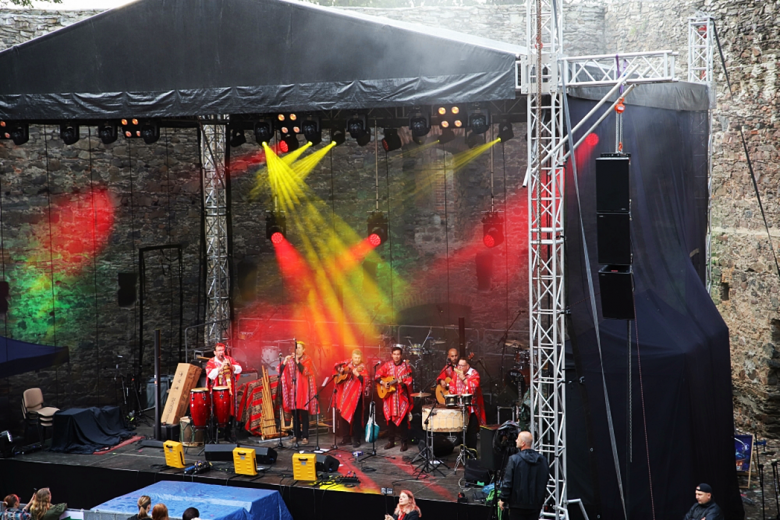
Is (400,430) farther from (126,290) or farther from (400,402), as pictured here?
(126,290)

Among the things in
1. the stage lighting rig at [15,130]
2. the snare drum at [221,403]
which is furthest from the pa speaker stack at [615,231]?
the stage lighting rig at [15,130]

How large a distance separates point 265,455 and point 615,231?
16.2 ft

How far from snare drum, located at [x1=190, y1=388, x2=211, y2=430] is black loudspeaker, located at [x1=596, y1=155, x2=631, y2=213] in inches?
234

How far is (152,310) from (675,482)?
940 centimetres

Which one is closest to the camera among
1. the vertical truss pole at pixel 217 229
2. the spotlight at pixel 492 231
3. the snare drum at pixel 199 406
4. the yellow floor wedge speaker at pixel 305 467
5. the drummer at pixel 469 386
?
the yellow floor wedge speaker at pixel 305 467

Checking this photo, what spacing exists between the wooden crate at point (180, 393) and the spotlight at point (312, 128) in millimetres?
3655

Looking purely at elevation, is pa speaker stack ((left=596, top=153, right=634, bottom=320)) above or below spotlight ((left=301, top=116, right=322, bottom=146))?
below

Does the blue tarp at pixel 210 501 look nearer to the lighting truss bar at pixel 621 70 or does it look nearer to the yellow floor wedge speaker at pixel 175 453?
the yellow floor wedge speaker at pixel 175 453

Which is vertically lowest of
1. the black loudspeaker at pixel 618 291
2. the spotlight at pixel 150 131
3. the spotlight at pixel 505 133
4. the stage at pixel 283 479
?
A: the stage at pixel 283 479

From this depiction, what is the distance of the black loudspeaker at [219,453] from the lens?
382 inches

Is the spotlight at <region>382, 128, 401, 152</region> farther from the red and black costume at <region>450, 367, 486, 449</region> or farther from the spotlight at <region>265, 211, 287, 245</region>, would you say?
the red and black costume at <region>450, 367, 486, 449</region>

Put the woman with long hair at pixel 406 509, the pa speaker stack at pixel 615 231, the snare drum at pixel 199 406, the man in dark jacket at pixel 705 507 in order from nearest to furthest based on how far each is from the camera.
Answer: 1. the woman with long hair at pixel 406 509
2. the man in dark jacket at pixel 705 507
3. the pa speaker stack at pixel 615 231
4. the snare drum at pixel 199 406

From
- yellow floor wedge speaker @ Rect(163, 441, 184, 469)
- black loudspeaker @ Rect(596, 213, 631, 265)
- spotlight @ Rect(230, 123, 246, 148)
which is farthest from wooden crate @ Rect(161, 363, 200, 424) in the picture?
black loudspeaker @ Rect(596, 213, 631, 265)

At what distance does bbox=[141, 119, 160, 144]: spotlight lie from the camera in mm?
10727
